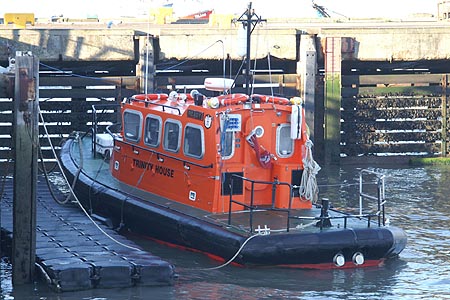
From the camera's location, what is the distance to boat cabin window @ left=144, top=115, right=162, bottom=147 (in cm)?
1459

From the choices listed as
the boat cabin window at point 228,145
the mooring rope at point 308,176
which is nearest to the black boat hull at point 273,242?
the boat cabin window at point 228,145

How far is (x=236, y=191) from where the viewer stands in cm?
1369

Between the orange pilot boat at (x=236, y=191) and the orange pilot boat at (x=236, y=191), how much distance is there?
15 mm

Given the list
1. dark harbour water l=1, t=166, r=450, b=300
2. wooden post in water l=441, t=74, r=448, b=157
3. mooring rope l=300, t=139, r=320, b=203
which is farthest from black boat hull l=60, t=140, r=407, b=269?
wooden post in water l=441, t=74, r=448, b=157

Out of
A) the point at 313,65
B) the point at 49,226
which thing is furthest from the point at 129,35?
the point at 49,226

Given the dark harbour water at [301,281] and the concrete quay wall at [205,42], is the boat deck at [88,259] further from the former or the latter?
the concrete quay wall at [205,42]

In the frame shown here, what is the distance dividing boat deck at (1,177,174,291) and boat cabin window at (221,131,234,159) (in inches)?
77.1

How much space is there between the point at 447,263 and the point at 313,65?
9.19 m

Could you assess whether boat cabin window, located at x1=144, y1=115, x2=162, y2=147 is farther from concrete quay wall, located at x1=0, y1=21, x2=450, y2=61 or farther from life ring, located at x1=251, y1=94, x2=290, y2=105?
concrete quay wall, located at x1=0, y1=21, x2=450, y2=61

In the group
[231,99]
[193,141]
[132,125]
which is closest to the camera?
[231,99]

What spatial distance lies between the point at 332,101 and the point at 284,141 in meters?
8.10

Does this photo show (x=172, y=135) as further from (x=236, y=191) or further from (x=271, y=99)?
(x=271, y=99)

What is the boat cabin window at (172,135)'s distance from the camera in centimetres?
1416

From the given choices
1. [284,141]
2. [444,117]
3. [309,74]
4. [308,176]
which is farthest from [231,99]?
[444,117]
